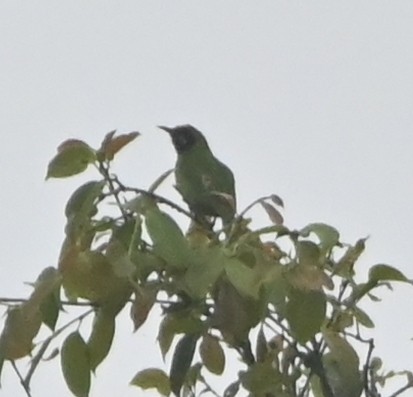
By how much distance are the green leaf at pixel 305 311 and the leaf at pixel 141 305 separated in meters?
0.15

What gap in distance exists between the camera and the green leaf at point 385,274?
139 cm

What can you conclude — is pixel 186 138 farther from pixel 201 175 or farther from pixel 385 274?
pixel 385 274

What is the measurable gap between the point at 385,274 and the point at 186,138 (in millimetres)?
3365

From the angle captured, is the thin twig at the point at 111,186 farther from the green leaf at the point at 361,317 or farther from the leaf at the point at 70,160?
the green leaf at the point at 361,317

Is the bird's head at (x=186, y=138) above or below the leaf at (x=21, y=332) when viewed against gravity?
above

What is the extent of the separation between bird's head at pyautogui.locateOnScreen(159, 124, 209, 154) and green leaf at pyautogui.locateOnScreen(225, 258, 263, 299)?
330 cm

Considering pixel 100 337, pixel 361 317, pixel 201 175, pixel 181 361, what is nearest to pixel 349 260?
pixel 361 317

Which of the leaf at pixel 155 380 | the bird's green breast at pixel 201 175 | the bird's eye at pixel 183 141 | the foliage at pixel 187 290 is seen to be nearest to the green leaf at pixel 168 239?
the foliage at pixel 187 290

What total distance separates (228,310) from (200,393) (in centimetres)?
38

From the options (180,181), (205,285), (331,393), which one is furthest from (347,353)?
(180,181)

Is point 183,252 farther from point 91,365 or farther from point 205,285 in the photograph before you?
point 91,365

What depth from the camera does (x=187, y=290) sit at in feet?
4.17

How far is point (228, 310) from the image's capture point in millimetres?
1312

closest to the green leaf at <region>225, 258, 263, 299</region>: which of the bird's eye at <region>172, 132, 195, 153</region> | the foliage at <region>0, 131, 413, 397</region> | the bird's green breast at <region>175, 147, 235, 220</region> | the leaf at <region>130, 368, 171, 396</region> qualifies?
the foliage at <region>0, 131, 413, 397</region>
